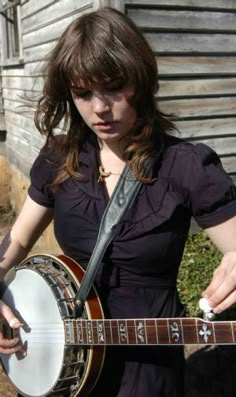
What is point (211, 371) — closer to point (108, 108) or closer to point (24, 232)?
point (24, 232)

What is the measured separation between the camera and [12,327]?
1888 millimetres

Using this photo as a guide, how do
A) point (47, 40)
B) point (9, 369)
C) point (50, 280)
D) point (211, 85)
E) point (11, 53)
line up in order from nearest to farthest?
point (50, 280) → point (9, 369) → point (211, 85) → point (47, 40) → point (11, 53)

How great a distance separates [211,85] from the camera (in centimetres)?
495

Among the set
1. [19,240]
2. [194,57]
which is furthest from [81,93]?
[194,57]

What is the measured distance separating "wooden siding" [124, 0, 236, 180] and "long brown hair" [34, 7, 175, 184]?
9.27 feet

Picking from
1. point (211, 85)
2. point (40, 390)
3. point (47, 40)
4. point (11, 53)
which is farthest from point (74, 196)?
point (11, 53)

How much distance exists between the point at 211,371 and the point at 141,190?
202cm

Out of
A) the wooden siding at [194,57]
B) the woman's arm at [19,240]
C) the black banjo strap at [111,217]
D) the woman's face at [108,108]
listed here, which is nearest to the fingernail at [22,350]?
the woman's arm at [19,240]

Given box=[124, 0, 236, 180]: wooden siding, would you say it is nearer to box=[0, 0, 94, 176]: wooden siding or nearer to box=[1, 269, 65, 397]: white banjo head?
box=[0, 0, 94, 176]: wooden siding

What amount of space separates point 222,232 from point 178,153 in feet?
0.76

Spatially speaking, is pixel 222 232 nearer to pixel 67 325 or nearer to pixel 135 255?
pixel 135 255

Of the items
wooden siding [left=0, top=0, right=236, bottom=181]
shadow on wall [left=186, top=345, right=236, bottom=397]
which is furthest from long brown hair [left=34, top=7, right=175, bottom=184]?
wooden siding [left=0, top=0, right=236, bottom=181]

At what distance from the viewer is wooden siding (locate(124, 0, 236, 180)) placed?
4566mm

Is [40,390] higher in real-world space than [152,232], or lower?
lower
